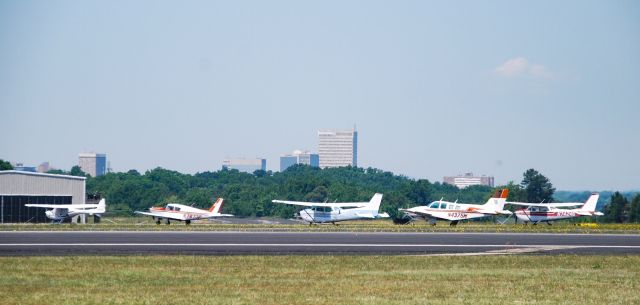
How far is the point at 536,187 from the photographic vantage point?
148125 mm

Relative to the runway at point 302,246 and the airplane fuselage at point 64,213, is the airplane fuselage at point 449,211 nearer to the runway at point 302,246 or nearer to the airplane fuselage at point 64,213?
the runway at point 302,246

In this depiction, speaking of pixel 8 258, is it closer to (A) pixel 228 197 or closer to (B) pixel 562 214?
(B) pixel 562 214

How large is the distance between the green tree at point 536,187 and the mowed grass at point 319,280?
115338mm

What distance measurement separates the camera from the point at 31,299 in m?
21.0

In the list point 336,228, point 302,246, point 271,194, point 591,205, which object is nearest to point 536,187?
point 271,194

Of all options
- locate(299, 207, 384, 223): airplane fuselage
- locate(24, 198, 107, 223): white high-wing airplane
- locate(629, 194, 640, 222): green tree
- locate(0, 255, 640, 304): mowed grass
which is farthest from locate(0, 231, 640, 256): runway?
locate(629, 194, 640, 222): green tree

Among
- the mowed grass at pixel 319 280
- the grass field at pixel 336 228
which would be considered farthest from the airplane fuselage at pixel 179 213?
the mowed grass at pixel 319 280

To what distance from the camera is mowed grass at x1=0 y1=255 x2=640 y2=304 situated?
21.5m

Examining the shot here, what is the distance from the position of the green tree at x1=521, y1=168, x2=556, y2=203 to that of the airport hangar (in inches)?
3126

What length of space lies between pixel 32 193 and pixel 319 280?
66099mm

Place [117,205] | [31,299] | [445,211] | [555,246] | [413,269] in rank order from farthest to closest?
1. [117,205]
2. [445,211]
3. [555,246]
4. [413,269]
5. [31,299]

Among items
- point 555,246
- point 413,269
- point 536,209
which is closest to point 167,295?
point 413,269

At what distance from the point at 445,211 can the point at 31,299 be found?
176 ft

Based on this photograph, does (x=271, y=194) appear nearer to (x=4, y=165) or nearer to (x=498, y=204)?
(x=4, y=165)
